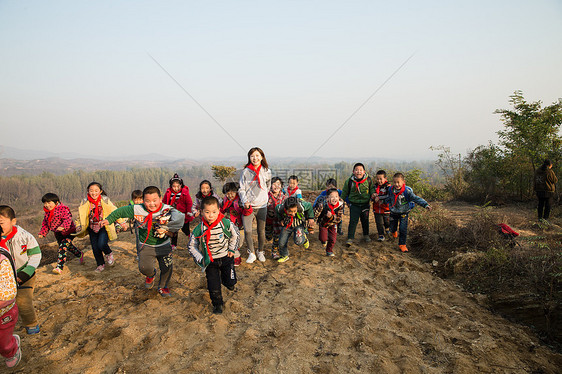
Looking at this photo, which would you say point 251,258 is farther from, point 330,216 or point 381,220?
point 381,220

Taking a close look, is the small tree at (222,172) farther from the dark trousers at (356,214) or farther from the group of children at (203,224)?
the dark trousers at (356,214)

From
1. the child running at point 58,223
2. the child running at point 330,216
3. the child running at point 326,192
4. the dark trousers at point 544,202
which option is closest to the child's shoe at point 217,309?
the child running at point 330,216

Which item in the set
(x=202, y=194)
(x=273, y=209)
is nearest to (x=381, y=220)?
(x=273, y=209)

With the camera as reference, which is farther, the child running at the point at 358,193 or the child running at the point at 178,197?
the child running at the point at 358,193

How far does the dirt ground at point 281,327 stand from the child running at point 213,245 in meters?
0.40

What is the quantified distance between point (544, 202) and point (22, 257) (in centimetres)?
1133

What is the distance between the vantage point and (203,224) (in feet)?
12.3

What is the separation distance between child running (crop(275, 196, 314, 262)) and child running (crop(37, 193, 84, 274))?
389 centimetres

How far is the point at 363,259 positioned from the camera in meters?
5.55

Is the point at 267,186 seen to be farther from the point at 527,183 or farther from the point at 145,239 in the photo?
the point at 527,183

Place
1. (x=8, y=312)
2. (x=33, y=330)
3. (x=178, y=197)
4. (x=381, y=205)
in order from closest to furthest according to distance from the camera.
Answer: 1. (x=8, y=312)
2. (x=33, y=330)
3. (x=178, y=197)
4. (x=381, y=205)

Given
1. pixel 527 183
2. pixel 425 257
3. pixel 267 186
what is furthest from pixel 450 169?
Result: pixel 267 186

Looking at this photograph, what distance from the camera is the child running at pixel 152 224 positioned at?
3977 millimetres

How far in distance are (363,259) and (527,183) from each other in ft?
29.5
